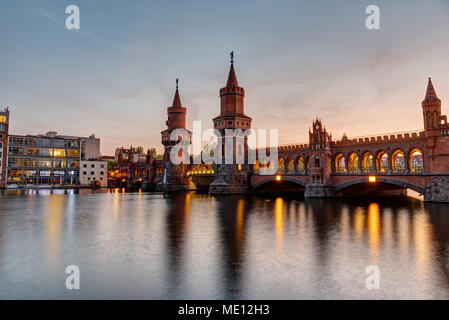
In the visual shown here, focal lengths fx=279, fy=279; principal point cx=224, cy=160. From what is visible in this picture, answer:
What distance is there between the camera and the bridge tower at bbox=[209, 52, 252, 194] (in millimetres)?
63719

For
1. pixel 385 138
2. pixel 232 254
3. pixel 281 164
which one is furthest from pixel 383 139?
pixel 232 254

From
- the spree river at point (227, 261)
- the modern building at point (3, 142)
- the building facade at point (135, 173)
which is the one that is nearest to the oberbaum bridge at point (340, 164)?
the building facade at point (135, 173)

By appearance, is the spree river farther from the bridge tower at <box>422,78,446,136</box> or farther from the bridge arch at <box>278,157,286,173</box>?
the bridge arch at <box>278,157,286,173</box>

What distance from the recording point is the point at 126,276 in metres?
10.2

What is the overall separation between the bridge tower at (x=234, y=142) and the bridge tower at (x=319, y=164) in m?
17.9

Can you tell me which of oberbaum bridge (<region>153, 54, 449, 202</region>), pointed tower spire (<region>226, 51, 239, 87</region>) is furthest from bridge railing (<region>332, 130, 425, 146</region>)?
pointed tower spire (<region>226, 51, 239, 87</region>)

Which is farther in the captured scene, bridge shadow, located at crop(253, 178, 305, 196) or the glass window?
the glass window

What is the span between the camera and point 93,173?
11512 centimetres

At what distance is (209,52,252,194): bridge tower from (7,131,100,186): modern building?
7482 centimetres

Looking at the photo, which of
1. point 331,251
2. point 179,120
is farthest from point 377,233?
point 179,120

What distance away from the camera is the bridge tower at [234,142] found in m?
63.7

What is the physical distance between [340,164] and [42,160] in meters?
106
